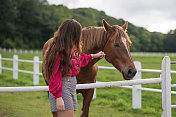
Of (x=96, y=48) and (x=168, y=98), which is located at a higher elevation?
(x=96, y=48)

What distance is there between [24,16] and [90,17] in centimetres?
5185

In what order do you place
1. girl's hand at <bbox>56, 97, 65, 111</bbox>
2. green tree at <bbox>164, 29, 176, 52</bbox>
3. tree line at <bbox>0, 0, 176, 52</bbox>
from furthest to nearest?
tree line at <bbox>0, 0, 176, 52</bbox>
green tree at <bbox>164, 29, 176, 52</bbox>
girl's hand at <bbox>56, 97, 65, 111</bbox>

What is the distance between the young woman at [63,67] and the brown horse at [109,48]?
96 centimetres

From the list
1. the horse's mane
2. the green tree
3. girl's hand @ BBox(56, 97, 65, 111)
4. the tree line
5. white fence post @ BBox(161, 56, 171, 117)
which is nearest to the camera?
girl's hand @ BBox(56, 97, 65, 111)

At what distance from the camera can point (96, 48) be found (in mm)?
3637

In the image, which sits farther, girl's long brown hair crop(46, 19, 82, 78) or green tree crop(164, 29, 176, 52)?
green tree crop(164, 29, 176, 52)

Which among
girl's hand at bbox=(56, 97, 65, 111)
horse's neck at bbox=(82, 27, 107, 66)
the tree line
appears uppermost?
the tree line

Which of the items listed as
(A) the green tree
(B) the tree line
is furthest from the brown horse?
(B) the tree line

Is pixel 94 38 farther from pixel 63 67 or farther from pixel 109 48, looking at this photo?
pixel 63 67

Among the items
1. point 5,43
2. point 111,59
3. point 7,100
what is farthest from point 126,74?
point 5,43

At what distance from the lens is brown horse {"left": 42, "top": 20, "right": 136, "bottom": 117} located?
3.27 metres

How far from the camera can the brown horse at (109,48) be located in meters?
3.27

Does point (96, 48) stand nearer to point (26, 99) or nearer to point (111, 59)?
point (111, 59)

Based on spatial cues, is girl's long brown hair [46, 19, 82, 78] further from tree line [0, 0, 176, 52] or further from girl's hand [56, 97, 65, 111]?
tree line [0, 0, 176, 52]
